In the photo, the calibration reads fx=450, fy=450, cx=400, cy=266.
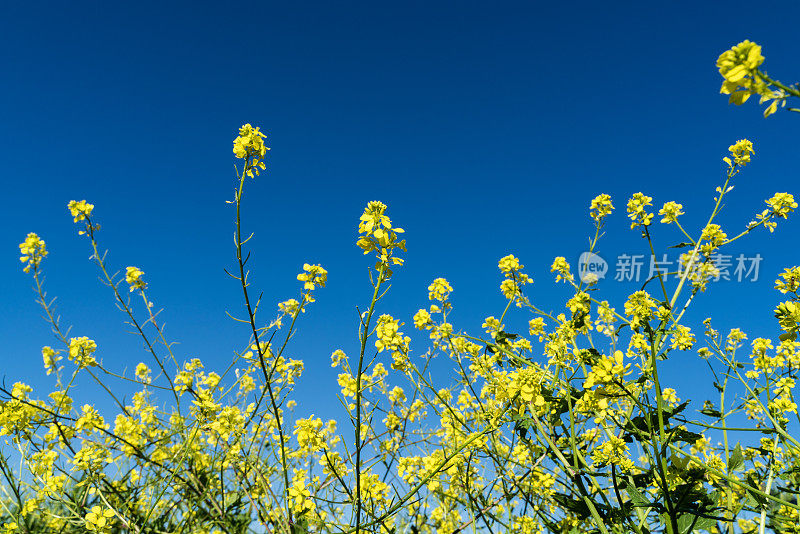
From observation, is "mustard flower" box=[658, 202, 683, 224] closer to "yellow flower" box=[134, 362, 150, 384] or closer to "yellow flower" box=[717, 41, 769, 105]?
"yellow flower" box=[717, 41, 769, 105]

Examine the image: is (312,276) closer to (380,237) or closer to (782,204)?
(380,237)

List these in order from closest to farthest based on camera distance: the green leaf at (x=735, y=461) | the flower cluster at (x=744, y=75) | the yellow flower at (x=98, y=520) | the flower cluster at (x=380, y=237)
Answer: the flower cluster at (x=744, y=75), the flower cluster at (x=380, y=237), the green leaf at (x=735, y=461), the yellow flower at (x=98, y=520)

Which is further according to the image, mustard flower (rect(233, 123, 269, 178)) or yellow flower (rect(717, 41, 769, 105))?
mustard flower (rect(233, 123, 269, 178))

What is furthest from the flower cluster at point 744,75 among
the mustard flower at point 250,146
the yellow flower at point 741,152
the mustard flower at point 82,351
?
the mustard flower at point 82,351

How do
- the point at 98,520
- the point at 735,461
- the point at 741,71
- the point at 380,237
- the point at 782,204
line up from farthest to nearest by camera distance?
the point at 782,204 < the point at 98,520 < the point at 735,461 < the point at 380,237 < the point at 741,71

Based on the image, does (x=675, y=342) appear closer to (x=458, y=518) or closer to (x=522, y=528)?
(x=522, y=528)

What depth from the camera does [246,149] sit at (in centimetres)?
A: 223

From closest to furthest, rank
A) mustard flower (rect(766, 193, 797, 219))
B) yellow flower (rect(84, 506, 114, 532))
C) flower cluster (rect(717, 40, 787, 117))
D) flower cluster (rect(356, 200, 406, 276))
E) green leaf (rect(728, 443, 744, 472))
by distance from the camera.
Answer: flower cluster (rect(717, 40, 787, 117))
flower cluster (rect(356, 200, 406, 276))
green leaf (rect(728, 443, 744, 472))
yellow flower (rect(84, 506, 114, 532))
mustard flower (rect(766, 193, 797, 219))

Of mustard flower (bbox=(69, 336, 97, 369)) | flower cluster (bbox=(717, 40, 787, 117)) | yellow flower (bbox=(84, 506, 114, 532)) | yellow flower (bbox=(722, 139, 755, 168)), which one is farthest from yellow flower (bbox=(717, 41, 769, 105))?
mustard flower (bbox=(69, 336, 97, 369))

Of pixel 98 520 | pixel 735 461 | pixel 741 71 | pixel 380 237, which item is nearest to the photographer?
pixel 741 71

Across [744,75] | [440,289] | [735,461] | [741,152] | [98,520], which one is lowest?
[98,520]

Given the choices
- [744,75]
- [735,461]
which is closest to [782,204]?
[735,461]

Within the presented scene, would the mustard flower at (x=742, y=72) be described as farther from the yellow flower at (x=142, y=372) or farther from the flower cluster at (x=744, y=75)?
the yellow flower at (x=142, y=372)

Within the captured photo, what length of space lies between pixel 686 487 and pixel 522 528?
1.62 m
